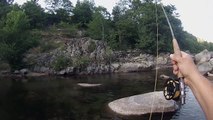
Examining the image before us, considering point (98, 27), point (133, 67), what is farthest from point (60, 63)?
point (98, 27)

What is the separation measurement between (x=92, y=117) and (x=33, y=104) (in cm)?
1006

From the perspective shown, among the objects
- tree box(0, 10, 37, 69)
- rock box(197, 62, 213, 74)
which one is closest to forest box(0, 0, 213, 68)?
tree box(0, 10, 37, 69)

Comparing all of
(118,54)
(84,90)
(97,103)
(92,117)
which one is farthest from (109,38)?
(92,117)

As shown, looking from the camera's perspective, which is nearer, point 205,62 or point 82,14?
point 205,62

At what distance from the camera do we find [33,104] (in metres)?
41.4

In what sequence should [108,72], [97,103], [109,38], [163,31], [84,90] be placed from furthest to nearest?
1. [163,31]
2. [109,38]
3. [108,72]
4. [84,90]
5. [97,103]

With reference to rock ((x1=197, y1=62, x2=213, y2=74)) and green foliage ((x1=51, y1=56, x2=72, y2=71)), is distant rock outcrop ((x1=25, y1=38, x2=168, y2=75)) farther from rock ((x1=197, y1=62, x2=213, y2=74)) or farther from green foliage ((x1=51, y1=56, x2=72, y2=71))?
rock ((x1=197, y1=62, x2=213, y2=74))

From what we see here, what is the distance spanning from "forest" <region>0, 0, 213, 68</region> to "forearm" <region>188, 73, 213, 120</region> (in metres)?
77.7

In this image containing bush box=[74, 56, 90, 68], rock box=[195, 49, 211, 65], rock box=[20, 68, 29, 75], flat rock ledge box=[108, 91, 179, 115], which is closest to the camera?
flat rock ledge box=[108, 91, 179, 115]

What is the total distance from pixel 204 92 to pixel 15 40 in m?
Answer: 83.0

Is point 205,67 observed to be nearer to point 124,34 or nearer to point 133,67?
point 133,67

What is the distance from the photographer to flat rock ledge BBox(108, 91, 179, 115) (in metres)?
35.2

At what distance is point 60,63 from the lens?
261 feet

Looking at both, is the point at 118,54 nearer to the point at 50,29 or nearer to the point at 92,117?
the point at 50,29
